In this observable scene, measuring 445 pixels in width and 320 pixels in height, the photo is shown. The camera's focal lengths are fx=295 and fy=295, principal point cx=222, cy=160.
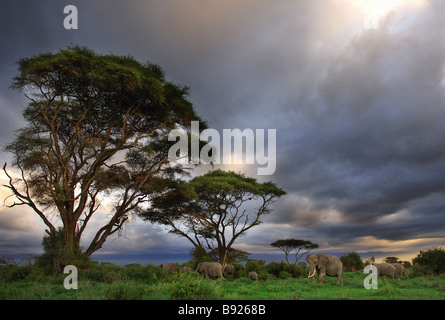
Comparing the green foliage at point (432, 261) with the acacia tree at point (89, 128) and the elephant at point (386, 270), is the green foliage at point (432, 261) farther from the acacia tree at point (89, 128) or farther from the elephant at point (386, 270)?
the acacia tree at point (89, 128)

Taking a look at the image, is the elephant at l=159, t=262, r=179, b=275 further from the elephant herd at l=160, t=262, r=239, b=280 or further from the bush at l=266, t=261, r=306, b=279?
the bush at l=266, t=261, r=306, b=279

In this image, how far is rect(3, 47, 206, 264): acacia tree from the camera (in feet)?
53.6

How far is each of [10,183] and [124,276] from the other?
27.7 ft

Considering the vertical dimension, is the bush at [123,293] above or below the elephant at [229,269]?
above

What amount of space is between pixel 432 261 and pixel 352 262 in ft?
54.0

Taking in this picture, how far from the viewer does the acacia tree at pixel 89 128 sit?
16328 millimetres

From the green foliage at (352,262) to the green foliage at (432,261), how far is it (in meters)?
14.1

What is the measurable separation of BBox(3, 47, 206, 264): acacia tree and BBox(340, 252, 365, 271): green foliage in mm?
28209

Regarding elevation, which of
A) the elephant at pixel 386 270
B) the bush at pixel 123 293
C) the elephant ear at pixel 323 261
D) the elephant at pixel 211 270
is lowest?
the elephant at pixel 211 270

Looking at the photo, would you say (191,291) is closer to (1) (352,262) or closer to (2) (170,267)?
(2) (170,267)
